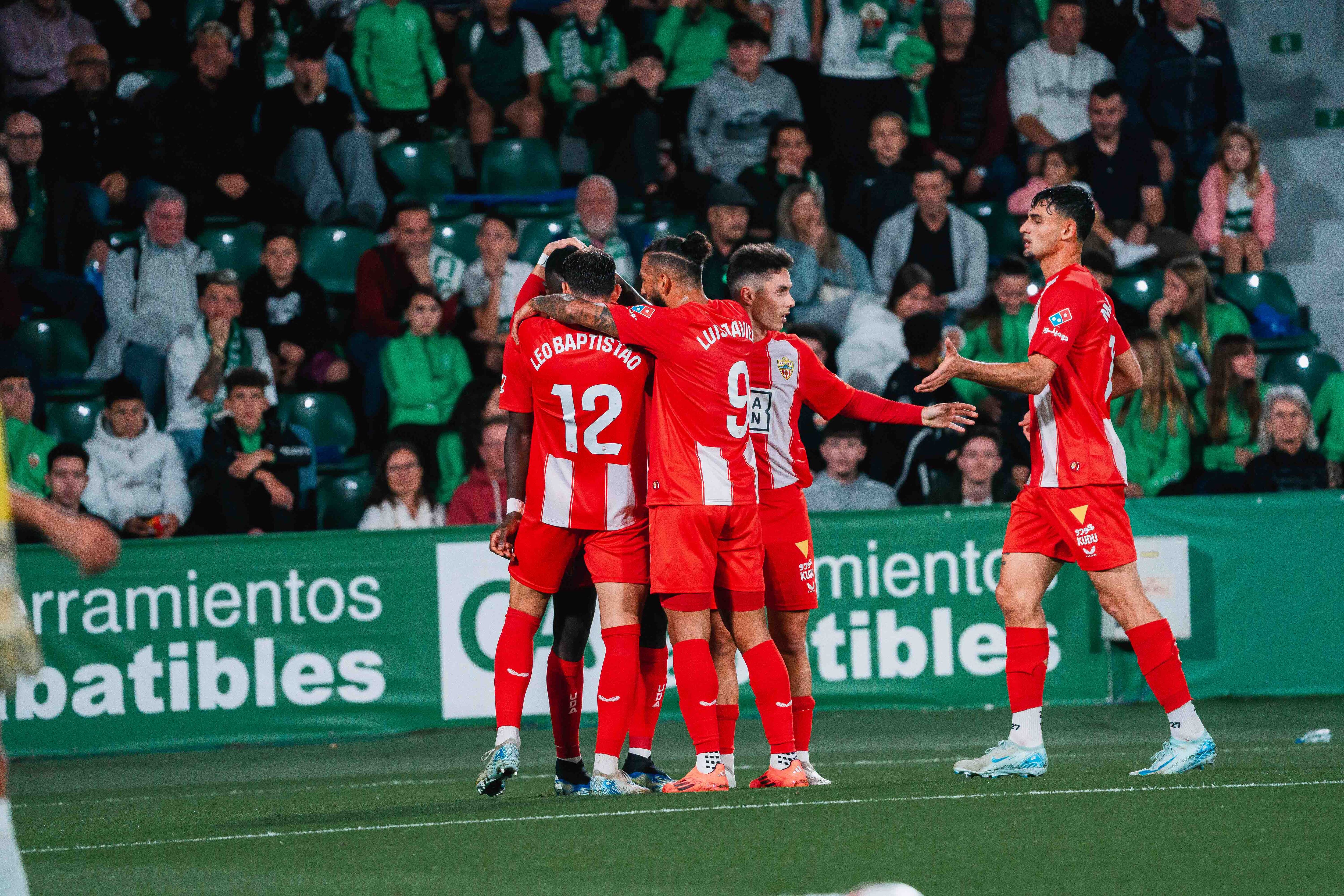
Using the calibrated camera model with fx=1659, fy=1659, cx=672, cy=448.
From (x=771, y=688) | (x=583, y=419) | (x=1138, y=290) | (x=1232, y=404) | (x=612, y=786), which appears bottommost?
(x=612, y=786)

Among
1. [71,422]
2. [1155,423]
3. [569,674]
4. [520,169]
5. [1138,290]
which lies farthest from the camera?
[520,169]

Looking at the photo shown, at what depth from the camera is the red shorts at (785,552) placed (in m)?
7.19

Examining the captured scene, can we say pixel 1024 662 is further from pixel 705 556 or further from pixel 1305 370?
pixel 1305 370

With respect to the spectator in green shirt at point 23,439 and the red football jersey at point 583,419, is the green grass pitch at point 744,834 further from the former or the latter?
the spectator in green shirt at point 23,439

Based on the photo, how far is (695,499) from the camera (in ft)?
21.7

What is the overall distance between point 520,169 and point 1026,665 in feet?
31.4

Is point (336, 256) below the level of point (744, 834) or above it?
above

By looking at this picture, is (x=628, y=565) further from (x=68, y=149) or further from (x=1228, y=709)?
(x=68, y=149)

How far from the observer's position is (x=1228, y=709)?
34.6 ft

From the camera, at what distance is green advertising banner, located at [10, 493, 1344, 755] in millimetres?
10281

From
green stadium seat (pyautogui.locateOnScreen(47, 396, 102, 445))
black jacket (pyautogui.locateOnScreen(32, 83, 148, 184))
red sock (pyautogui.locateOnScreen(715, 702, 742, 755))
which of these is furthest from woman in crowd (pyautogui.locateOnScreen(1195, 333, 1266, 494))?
black jacket (pyautogui.locateOnScreen(32, 83, 148, 184))

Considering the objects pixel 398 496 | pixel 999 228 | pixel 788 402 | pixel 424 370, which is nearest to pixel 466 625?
pixel 398 496

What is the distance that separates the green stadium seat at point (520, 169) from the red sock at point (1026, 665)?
9.34 m

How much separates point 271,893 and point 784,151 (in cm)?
1046
